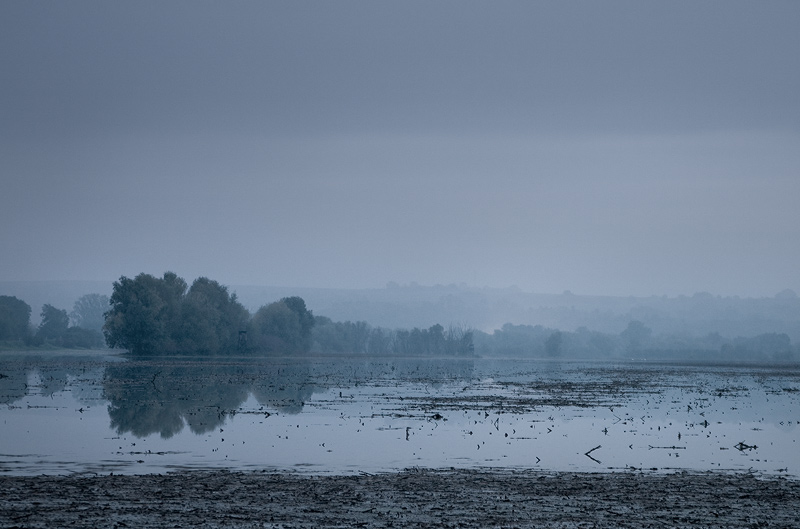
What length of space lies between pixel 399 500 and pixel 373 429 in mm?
14519

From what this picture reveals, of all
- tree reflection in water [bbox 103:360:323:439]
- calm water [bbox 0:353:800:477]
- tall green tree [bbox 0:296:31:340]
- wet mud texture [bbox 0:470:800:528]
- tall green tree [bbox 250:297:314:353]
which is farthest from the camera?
tall green tree [bbox 250:297:314:353]

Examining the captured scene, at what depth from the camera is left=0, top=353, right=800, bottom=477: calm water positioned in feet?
80.2

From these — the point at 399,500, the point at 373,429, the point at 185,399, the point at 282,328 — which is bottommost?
the point at 399,500

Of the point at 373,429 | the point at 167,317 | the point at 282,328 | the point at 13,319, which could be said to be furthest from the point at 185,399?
the point at 13,319

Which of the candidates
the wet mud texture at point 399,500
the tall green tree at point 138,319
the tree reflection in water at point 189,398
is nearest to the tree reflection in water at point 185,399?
the tree reflection in water at point 189,398

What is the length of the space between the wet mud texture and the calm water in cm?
230

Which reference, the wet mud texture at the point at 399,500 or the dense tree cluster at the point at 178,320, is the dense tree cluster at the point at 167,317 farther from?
the wet mud texture at the point at 399,500

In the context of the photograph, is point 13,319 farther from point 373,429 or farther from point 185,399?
point 373,429

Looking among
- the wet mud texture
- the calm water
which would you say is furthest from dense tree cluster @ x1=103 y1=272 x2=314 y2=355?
the wet mud texture

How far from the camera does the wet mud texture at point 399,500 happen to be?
15.9 m

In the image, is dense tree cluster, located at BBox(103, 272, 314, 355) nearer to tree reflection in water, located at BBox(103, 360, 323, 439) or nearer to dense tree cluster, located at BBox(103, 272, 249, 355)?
dense tree cluster, located at BBox(103, 272, 249, 355)

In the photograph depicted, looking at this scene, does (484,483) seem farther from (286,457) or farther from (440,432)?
(440,432)

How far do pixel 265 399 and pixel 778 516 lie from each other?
108 ft

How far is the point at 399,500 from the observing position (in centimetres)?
1809
